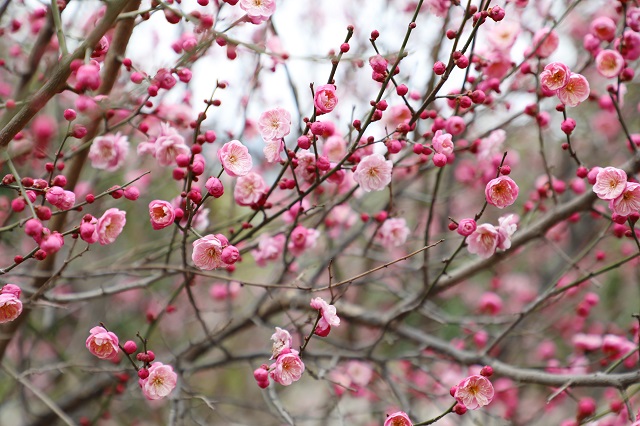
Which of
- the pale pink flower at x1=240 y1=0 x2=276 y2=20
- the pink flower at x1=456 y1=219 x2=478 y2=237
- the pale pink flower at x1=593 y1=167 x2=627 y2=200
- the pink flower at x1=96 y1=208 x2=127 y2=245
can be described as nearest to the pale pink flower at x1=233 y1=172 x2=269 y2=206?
the pink flower at x1=96 y1=208 x2=127 y2=245

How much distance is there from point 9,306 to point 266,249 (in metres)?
0.97

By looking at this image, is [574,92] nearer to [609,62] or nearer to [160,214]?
[609,62]

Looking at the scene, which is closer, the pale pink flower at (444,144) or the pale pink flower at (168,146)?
the pale pink flower at (444,144)

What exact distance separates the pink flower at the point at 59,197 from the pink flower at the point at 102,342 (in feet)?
1.22

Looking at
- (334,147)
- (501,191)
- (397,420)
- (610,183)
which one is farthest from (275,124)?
(610,183)

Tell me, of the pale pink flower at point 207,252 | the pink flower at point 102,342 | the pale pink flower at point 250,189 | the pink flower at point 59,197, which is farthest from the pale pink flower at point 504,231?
the pink flower at point 59,197

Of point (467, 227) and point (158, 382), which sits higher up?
point (467, 227)

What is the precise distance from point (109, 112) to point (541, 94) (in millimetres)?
1688

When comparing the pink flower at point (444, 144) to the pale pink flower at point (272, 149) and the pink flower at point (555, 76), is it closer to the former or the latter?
the pink flower at point (555, 76)

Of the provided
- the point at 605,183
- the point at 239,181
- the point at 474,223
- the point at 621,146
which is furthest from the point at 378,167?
the point at 621,146

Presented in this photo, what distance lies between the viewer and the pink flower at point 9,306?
1658mm

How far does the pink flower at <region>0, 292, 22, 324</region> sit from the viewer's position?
1658mm

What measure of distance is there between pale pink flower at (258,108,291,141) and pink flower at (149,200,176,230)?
38 centimetres

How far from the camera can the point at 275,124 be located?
190 cm
